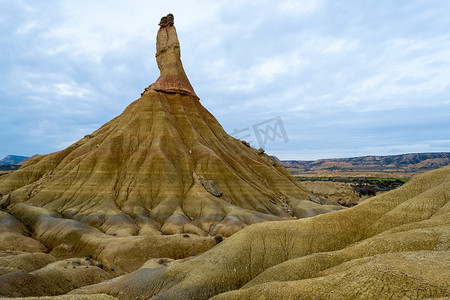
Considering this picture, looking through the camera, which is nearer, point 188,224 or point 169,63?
point 188,224

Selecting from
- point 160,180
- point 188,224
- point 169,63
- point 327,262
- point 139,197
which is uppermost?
point 169,63

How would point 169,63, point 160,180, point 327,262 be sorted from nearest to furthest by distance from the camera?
point 327,262, point 160,180, point 169,63

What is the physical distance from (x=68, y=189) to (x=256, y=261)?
53.9 m

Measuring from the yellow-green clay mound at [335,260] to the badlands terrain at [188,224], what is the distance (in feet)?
0.32

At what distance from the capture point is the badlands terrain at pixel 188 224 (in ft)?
58.9

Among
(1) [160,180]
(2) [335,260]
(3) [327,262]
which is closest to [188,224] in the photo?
(1) [160,180]

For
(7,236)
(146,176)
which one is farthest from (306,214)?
(7,236)

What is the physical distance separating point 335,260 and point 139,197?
50.5m

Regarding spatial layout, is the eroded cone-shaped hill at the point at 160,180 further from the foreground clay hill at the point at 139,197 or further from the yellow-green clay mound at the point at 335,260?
the yellow-green clay mound at the point at 335,260

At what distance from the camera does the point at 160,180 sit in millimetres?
66438

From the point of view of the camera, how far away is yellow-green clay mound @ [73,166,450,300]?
44.7 ft

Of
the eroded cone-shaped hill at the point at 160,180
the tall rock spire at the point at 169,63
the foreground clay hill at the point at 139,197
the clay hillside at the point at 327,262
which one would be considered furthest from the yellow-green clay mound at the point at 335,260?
the tall rock spire at the point at 169,63

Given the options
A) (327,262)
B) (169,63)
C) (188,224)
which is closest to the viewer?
(327,262)

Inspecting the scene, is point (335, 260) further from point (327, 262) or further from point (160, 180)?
point (160, 180)
